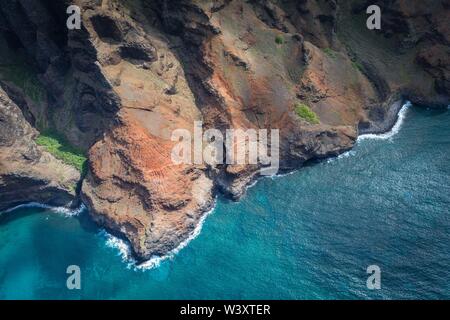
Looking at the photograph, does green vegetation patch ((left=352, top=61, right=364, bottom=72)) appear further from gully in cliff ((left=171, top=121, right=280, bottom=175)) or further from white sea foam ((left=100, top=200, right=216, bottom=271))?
white sea foam ((left=100, top=200, right=216, bottom=271))

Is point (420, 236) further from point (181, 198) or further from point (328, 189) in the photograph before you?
point (181, 198)

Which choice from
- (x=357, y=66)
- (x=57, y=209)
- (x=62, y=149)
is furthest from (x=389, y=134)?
(x=57, y=209)

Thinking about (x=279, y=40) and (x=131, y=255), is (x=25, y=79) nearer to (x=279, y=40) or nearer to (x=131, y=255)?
(x=131, y=255)

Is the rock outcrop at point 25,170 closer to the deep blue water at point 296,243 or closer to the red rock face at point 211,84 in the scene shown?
the deep blue water at point 296,243

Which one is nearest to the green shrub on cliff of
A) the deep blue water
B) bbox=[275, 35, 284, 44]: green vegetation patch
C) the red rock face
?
the red rock face

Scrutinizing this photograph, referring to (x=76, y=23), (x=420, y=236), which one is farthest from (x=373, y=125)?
(x=76, y=23)

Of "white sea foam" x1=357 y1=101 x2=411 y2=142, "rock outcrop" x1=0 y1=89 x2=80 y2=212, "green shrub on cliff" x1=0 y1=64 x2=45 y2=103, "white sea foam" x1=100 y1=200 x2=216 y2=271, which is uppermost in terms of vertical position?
"green shrub on cliff" x1=0 y1=64 x2=45 y2=103
